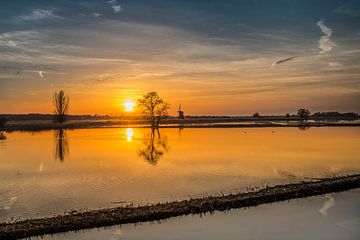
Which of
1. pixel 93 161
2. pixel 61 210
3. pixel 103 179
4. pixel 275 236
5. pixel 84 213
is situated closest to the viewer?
pixel 275 236

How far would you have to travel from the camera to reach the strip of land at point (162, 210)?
44.0ft

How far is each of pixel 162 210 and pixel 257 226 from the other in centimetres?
381

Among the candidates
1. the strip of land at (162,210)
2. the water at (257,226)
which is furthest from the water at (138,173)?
the water at (257,226)

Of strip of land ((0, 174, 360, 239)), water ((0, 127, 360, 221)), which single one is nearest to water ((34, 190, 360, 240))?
strip of land ((0, 174, 360, 239))

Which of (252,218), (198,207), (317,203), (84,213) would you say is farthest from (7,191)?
(317,203)

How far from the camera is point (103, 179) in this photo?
76.0ft

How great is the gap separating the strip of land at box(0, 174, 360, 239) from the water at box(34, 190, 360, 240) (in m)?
0.31

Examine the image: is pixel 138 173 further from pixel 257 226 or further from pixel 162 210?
pixel 257 226

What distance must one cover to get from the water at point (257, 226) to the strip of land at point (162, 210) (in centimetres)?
31

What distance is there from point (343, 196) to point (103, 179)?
13.4 metres

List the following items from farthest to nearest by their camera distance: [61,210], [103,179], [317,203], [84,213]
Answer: [103,179] < [317,203] < [61,210] < [84,213]

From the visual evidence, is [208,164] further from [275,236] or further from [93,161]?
[275,236]

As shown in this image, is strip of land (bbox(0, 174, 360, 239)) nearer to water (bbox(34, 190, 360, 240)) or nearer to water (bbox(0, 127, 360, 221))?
water (bbox(34, 190, 360, 240))

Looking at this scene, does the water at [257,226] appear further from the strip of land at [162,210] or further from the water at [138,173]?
the water at [138,173]
